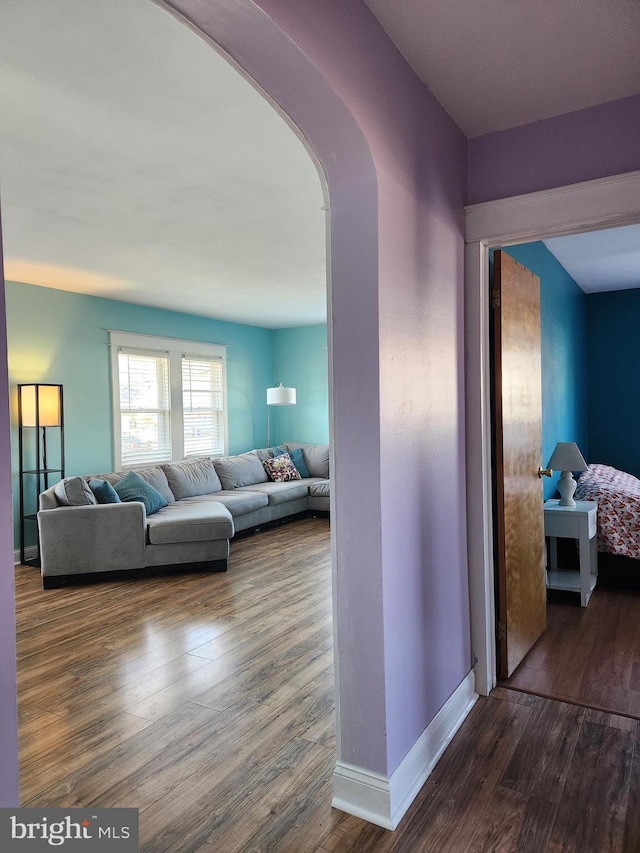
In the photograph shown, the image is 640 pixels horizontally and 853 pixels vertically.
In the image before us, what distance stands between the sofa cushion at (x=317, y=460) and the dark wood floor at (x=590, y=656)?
4.17 meters

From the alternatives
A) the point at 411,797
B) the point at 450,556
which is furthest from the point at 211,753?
the point at 450,556

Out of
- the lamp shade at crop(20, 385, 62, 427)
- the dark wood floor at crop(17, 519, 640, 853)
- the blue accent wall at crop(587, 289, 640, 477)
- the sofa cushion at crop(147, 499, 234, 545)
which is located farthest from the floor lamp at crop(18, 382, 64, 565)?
the blue accent wall at crop(587, 289, 640, 477)

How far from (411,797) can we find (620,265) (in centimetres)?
505

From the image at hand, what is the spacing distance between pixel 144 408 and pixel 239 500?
5.29 ft

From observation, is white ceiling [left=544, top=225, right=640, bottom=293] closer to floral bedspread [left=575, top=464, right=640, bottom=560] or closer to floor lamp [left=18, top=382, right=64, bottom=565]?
floral bedspread [left=575, top=464, right=640, bottom=560]

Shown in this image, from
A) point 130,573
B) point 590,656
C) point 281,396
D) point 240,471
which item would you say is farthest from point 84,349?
point 590,656

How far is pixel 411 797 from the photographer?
6.41 ft

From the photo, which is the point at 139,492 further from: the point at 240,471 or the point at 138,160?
the point at 138,160

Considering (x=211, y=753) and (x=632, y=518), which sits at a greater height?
(x=632, y=518)

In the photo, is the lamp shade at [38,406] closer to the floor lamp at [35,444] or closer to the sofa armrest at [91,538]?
the floor lamp at [35,444]

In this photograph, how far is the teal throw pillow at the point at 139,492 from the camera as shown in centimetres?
522

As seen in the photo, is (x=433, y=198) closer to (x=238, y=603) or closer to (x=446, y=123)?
(x=446, y=123)

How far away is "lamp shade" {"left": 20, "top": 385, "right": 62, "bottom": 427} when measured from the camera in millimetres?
5179

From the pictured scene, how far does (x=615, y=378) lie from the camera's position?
6.57 metres
